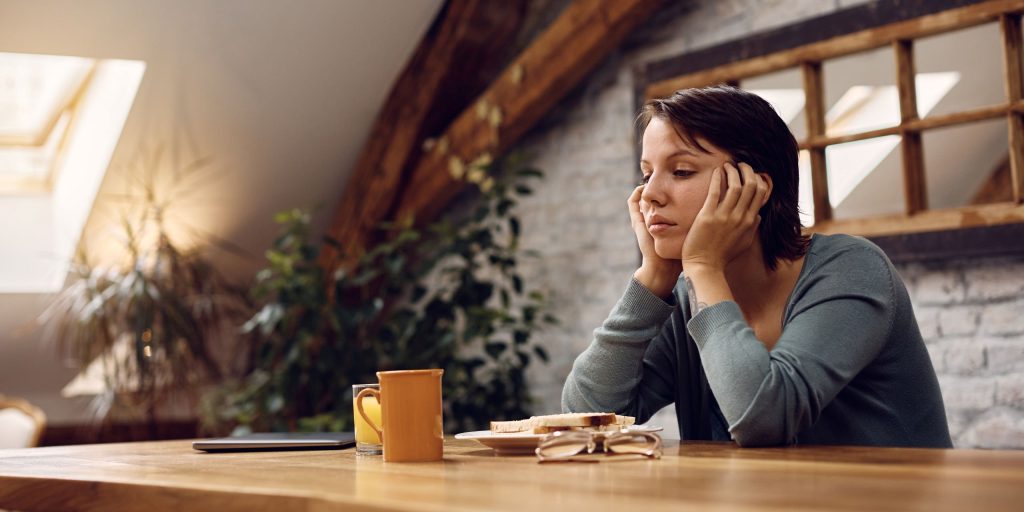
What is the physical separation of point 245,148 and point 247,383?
40.4 inches

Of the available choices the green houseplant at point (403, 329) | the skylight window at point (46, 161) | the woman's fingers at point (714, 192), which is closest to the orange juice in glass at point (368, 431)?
the woman's fingers at point (714, 192)

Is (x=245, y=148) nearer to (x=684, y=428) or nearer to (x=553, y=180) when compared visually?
(x=553, y=180)

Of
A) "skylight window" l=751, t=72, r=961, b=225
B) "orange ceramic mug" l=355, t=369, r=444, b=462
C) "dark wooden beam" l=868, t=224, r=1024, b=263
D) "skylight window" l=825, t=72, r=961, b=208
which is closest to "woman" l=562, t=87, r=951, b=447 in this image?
"orange ceramic mug" l=355, t=369, r=444, b=462

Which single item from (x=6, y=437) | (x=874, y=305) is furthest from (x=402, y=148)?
(x=874, y=305)

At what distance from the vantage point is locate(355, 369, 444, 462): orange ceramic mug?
1.34m

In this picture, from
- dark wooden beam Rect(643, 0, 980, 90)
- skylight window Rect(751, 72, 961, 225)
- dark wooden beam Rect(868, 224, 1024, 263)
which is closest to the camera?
dark wooden beam Rect(868, 224, 1024, 263)

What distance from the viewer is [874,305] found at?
1.51m

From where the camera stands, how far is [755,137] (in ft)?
5.61

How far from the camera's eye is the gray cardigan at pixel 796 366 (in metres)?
1.42

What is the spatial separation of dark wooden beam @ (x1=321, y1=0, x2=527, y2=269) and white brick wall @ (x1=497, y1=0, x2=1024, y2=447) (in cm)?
37

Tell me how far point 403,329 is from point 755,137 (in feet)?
8.46

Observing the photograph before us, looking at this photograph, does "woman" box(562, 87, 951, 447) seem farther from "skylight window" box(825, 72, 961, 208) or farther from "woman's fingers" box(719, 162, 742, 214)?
"skylight window" box(825, 72, 961, 208)

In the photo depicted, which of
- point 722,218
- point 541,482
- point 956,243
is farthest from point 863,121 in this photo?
point 541,482

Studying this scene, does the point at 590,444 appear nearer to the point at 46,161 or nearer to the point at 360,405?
the point at 360,405
